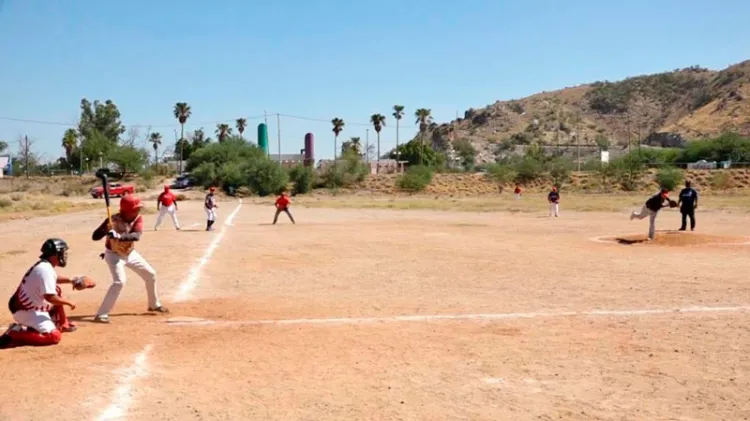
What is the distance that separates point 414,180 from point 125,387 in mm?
71042

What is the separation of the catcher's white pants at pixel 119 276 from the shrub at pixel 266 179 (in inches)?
2503

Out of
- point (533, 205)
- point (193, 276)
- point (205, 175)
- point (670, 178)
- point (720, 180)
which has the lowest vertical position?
point (533, 205)

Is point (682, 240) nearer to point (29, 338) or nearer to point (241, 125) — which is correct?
point (29, 338)

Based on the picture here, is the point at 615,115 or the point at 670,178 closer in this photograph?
the point at 670,178

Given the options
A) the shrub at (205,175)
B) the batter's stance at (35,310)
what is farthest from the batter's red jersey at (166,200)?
the shrub at (205,175)

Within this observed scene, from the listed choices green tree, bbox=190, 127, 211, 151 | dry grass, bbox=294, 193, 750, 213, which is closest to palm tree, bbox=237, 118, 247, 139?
green tree, bbox=190, 127, 211, 151

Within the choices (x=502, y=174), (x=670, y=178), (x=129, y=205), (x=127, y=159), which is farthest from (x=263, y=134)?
(x=129, y=205)

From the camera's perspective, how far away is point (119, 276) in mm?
9086

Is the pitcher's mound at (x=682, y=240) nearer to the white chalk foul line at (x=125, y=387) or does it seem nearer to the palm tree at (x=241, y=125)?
the white chalk foul line at (x=125, y=387)

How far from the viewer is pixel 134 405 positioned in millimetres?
5719

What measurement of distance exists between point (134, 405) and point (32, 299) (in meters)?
2.63

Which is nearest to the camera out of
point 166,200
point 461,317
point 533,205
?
point 461,317

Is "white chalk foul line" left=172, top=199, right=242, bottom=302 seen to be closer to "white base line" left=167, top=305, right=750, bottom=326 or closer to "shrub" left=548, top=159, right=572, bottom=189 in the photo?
"white base line" left=167, top=305, right=750, bottom=326

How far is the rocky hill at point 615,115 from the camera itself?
137 meters
